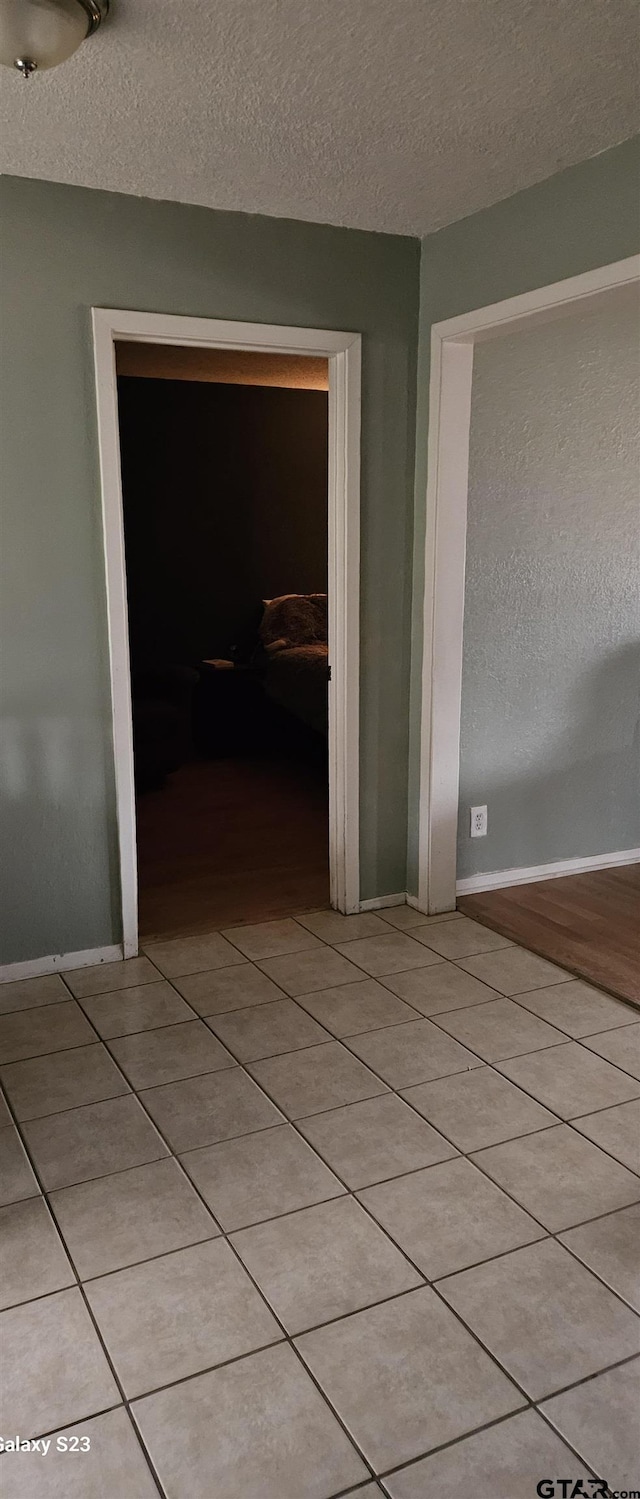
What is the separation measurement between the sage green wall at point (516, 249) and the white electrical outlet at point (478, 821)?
9.9 inches

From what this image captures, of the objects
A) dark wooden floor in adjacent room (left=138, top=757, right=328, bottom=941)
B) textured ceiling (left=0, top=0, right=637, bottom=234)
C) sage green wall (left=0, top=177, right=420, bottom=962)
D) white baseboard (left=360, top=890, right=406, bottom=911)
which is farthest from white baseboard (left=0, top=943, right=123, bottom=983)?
textured ceiling (left=0, top=0, right=637, bottom=234)

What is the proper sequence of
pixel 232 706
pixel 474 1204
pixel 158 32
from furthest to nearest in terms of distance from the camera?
pixel 232 706 → pixel 474 1204 → pixel 158 32

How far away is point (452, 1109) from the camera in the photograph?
2.43m

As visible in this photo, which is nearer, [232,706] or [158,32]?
[158,32]

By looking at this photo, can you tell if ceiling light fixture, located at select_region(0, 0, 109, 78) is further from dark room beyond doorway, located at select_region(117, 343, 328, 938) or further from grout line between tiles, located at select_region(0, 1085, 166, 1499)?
dark room beyond doorway, located at select_region(117, 343, 328, 938)

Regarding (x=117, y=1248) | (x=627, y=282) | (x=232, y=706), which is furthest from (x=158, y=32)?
(x=232, y=706)

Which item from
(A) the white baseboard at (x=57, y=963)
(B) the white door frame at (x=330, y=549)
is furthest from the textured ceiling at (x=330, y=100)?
(A) the white baseboard at (x=57, y=963)

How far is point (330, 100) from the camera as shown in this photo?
2.20m

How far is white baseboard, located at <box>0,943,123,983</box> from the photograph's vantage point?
3.17 metres

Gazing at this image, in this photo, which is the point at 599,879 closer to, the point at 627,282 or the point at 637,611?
the point at 637,611

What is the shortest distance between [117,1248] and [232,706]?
14.8 feet

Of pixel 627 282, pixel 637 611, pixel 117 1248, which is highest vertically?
pixel 627 282

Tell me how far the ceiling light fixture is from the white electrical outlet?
2668mm

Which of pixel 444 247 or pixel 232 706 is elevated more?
pixel 444 247
